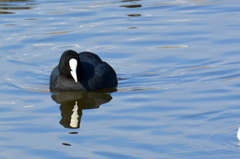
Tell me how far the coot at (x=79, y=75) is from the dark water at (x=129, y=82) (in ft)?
0.55

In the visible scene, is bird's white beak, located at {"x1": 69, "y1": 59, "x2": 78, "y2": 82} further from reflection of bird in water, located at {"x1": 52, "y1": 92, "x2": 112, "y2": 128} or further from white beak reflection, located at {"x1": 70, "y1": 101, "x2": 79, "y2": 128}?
white beak reflection, located at {"x1": 70, "y1": 101, "x2": 79, "y2": 128}

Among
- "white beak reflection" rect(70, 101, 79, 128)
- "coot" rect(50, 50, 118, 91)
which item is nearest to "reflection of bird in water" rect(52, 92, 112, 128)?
"white beak reflection" rect(70, 101, 79, 128)

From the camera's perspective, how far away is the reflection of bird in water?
8055 mm

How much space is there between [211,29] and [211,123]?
6.25 metres

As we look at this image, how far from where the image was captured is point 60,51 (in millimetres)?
11914

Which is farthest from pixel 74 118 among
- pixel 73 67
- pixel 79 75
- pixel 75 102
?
pixel 79 75

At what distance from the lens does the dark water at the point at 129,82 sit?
22.3 feet

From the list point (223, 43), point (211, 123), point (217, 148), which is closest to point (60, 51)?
point (223, 43)

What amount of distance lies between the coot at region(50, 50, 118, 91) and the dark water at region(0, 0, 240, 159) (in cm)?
17

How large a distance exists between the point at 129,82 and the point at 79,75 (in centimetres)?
83

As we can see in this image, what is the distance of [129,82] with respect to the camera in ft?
32.6

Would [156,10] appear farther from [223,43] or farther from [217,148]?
[217,148]

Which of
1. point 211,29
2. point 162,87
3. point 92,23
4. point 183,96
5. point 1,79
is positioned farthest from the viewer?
point 92,23

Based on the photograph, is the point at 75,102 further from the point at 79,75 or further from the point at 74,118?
the point at 74,118
